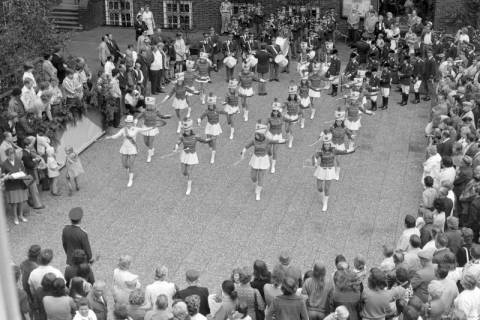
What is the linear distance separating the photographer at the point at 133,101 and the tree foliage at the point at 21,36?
258cm

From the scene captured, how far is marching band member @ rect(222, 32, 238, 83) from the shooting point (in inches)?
914

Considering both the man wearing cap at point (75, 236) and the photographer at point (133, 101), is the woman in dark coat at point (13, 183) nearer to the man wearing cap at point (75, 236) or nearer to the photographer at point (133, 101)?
the man wearing cap at point (75, 236)

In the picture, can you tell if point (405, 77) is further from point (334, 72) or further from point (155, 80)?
point (155, 80)

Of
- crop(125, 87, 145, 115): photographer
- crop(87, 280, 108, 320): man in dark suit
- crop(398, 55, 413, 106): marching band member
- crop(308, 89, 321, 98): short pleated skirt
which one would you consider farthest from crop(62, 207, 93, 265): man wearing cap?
crop(398, 55, 413, 106): marching band member

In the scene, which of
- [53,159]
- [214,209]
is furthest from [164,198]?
[53,159]

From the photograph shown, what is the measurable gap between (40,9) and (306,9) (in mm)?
12302

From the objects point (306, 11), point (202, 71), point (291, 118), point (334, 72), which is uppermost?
point (306, 11)

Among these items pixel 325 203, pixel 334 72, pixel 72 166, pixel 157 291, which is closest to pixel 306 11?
pixel 334 72

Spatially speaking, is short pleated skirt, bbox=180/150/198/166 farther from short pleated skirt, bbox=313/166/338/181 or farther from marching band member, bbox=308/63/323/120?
marching band member, bbox=308/63/323/120

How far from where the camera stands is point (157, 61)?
22.0 m

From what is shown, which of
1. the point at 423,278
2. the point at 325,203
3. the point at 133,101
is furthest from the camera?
the point at 133,101

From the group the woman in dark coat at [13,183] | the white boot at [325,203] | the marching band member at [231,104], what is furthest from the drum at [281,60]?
the woman in dark coat at [13,183]

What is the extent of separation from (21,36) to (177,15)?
12167mm

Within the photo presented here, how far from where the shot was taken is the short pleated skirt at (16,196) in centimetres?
1402
